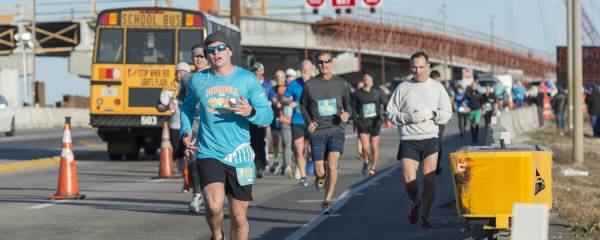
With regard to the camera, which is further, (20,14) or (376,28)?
(376,28)

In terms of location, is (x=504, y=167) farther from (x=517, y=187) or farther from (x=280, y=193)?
(x=280, y=193)

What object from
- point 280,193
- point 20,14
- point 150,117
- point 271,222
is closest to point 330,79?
point 271,222

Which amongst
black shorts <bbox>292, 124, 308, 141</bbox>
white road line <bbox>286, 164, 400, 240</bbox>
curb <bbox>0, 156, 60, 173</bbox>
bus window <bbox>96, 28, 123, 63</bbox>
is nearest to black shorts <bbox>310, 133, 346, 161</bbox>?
white road line <bbox>286, 164, 400, 240</bbox>

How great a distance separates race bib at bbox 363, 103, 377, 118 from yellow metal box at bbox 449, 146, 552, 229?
12.4 metres

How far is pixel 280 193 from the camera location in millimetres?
17625

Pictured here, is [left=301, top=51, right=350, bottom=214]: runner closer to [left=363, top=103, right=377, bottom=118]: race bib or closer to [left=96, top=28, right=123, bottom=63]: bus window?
[left=363, top=103, right=377, bottom=118]: race bib

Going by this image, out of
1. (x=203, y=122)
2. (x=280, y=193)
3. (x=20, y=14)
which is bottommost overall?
(x=280, y=193)

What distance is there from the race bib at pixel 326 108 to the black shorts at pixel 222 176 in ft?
18.7

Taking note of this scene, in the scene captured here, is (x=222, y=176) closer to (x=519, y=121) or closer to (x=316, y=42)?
(x=519, y=121)

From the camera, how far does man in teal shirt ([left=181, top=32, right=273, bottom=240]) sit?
8.71 meters

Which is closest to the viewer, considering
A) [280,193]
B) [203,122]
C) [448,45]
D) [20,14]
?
[203,122]

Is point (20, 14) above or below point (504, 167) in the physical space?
above

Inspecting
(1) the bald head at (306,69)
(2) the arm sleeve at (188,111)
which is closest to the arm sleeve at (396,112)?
(2) the arm sleeve at (188,111)

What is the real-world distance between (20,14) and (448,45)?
29.7 meters
